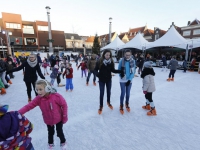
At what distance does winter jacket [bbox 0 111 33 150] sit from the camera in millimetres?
963

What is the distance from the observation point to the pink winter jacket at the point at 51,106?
1.49 meters

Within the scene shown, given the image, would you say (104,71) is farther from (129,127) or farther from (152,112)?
(152,112)

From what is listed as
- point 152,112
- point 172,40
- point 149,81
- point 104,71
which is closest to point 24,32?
point 172,40

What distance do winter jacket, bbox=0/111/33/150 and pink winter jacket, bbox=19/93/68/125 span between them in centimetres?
36

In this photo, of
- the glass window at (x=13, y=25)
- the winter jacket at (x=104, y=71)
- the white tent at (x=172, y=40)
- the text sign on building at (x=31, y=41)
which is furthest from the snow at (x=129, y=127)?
the glass window at (x=13, y=25)

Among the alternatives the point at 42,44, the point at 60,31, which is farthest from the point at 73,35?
the point at 42,44

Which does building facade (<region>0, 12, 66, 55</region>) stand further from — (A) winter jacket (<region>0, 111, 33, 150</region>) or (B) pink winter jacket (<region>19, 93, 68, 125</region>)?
(A) winter jacket (<region>0, 111, 33, 150</region>)

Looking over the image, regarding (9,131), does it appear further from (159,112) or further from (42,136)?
(159,112)

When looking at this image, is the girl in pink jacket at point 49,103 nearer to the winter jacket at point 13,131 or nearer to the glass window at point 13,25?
the winter jacket at point 13,131

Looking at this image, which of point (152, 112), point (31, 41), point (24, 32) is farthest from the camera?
point (31, 41)

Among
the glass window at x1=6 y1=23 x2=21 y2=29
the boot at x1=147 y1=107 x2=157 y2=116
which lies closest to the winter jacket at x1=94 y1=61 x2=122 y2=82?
the boot at x1=147 y1=107 x2=157 y2=116

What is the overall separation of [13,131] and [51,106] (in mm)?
516

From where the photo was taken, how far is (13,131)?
3.28 feet

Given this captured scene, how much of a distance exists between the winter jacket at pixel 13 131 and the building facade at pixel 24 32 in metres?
26.6
